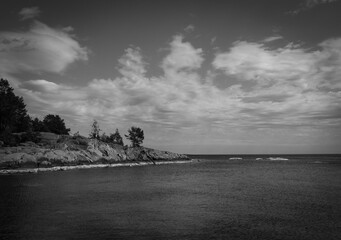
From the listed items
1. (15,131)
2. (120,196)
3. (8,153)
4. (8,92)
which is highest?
(8,92)

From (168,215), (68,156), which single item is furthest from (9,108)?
(168,215)

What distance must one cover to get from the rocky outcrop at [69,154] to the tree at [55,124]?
88.4ft

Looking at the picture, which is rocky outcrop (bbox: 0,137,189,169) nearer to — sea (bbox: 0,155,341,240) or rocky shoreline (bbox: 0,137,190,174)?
rocky shoreline (bbox: 0,137,190,174)

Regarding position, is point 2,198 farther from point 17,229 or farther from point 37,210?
point 17,229

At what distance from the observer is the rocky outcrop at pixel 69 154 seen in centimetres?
10169

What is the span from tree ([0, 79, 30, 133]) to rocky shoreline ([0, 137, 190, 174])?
10.6 metres

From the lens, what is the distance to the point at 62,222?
107 feet

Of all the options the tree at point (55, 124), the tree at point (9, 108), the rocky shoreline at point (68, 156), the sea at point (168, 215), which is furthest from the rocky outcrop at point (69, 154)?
the sea at point (168, 215)

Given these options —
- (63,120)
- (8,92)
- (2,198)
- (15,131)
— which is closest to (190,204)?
(2,198)

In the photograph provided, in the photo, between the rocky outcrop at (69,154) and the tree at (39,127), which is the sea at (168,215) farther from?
the tree at (39,127)

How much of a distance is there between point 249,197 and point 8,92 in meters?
110

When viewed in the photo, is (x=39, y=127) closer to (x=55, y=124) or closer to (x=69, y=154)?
(x=55, y=124)

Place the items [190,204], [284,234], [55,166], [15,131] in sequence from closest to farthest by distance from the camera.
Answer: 1. [284,234]
2. [190,204]
3. [55,166]
4. [15,131]

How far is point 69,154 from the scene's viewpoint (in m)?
125
